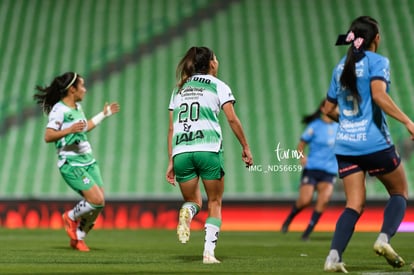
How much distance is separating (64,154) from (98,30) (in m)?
15.0

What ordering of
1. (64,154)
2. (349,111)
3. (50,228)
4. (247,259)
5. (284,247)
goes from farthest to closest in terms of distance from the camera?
1. (50,228)
2. (284,247)
3. (64,154)
4. (247,259)
5. (349,111)

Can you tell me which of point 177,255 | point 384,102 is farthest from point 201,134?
point 177,255

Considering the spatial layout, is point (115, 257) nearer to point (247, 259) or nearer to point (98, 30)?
point (247, 259)

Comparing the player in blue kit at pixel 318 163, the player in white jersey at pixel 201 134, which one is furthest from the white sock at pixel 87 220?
the player in blue kit at pixel 318 163

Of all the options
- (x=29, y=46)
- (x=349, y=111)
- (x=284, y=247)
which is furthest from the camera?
(x=29, y=46)

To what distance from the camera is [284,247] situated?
43.8ft

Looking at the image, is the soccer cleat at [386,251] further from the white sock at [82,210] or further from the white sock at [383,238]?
the white sock at [82,210]

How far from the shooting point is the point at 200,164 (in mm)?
9359

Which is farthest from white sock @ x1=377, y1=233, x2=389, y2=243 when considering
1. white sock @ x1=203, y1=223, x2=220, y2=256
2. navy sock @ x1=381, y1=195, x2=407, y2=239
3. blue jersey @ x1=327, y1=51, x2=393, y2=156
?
white sock @ x1=203, y1=223, x2=220, y2=256

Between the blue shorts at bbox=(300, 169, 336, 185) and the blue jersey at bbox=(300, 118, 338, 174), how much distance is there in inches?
2.5

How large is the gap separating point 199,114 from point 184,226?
108cm

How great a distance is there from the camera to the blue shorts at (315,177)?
53.7 feet

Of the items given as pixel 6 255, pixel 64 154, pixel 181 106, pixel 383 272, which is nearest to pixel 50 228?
pixel 64 154

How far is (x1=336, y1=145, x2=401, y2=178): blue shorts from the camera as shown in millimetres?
8078
